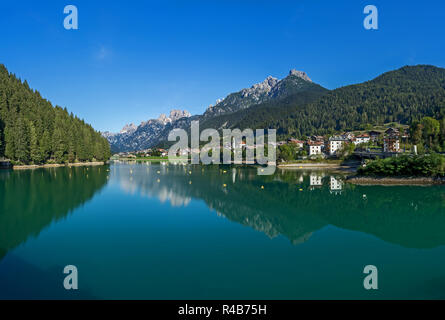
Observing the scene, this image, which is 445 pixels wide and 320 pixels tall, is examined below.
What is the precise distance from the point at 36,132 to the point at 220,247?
2754 inches

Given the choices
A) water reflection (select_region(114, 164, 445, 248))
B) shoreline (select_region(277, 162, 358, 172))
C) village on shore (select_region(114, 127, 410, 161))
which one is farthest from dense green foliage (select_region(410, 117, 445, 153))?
water reflection (select_region(114, 164, 445, 248))

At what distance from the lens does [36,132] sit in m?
64.6

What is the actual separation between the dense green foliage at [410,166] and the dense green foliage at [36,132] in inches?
2716

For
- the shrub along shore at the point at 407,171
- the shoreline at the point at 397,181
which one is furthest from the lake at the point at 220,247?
the shrub along shore at the point at 407,171

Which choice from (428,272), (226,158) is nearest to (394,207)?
(428,272)

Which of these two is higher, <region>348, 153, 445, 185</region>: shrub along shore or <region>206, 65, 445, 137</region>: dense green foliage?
<region>206, 65, 445, 137</region>: dense green foliage

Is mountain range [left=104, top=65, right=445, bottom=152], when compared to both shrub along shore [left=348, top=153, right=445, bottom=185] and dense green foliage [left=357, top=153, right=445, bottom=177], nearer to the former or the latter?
dense green foliage [left=357, top=153, right=445, bottom=177]

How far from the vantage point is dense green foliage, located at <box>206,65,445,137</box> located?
136m

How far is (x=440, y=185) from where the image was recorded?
33.3m

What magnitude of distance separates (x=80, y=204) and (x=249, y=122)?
174m

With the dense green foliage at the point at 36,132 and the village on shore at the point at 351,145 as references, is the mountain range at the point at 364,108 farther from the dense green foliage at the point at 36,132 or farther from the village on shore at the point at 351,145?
the dense green foliage at the point at 36,132

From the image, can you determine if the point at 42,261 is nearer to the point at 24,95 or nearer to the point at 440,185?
the point at 440,185

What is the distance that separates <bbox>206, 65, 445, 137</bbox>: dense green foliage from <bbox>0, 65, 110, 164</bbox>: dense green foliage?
106m

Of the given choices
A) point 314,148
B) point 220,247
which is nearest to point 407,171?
point 220,247
